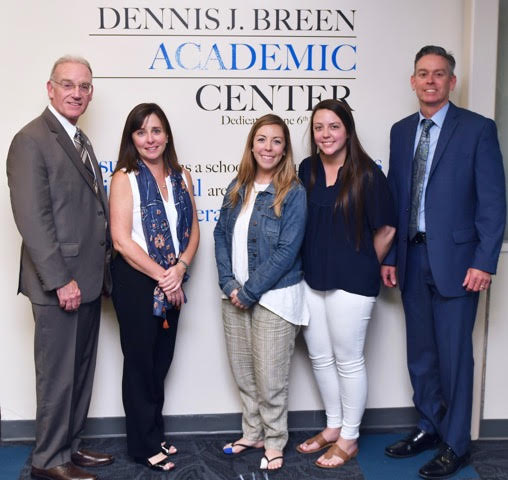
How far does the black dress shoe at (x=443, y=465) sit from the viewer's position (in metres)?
2.85

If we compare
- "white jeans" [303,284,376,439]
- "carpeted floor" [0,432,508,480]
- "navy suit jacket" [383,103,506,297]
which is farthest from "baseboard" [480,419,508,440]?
"navy suit jacket" [383,103,506,297]

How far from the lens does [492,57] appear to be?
9.81 ft

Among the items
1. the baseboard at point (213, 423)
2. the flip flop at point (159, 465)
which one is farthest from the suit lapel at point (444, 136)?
the flip flop at point (159, 465)

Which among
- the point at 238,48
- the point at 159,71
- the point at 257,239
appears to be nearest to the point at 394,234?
the point at 257,239

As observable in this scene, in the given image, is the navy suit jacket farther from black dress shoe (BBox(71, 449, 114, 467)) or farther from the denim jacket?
black dress shoe (BBox(71, 449, 114, 467))

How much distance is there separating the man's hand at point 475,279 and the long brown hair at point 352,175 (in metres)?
0.47

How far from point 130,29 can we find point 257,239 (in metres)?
1.14

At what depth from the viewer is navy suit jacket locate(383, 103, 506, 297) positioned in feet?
8.92

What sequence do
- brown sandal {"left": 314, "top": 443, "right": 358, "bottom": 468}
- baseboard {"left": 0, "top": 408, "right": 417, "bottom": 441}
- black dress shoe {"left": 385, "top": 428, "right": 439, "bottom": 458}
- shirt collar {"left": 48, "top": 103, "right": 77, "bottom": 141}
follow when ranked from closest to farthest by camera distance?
shirt collar {"left": 48, "top": 103, "right": 77, "bottom": 141}, brown sandal {"left": 314, "top": 443, "right": 358, "bottom": 468}, black dress shoe {"left": 385, "top": 428, "right": 439, "bottom": 458}, baseboard {"left": 0, "top": 408, "right": 417, "bottom": 441}

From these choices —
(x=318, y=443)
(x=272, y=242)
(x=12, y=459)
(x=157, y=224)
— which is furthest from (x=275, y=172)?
(x=12, y=459)

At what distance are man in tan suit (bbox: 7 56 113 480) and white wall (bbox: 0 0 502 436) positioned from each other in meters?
0.33

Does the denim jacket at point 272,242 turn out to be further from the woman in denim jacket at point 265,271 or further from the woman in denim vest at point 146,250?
the woman in denim vest at point 146,250

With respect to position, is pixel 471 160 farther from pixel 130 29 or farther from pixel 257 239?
pixel 130 29

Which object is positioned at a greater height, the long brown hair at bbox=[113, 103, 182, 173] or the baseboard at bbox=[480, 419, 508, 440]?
the long brown hair at bbox=[113, 103, 182, 173]
